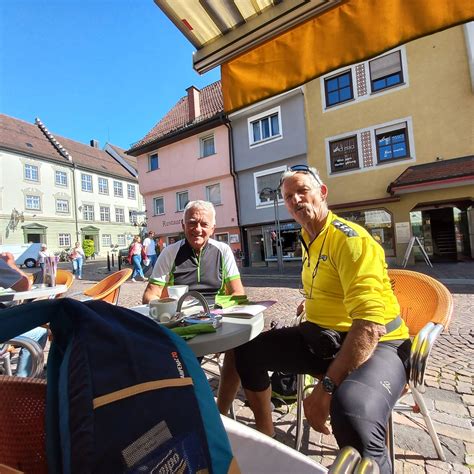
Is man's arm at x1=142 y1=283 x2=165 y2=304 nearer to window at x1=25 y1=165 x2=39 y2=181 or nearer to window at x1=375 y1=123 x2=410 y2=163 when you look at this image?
window at x1=375 y1=123 x2=410 y2=163

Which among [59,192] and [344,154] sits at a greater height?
[59,192]

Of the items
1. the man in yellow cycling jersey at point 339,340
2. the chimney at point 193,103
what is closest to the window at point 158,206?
the chimney at point 193,103

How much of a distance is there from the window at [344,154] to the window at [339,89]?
184 cm

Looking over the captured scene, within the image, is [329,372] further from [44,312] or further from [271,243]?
[271,243]

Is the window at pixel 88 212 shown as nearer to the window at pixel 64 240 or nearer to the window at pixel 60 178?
the window at pixel 64 240

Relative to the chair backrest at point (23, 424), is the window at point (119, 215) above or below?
above

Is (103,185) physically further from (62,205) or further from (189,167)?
(189,167)

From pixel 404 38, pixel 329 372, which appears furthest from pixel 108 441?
pixel 404 38

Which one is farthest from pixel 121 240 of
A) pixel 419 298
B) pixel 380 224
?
pixel 419 298

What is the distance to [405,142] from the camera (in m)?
11.8

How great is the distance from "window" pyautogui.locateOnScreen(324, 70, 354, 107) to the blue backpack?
573 inches

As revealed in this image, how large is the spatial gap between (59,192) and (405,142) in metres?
33.6

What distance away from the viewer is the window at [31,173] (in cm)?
2989

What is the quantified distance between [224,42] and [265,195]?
42.1 ft
